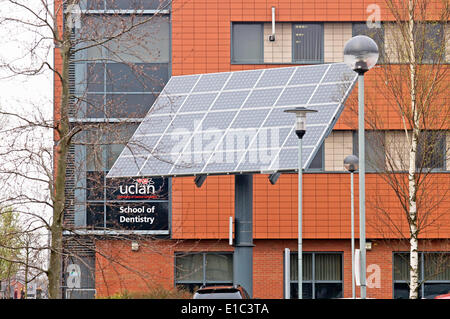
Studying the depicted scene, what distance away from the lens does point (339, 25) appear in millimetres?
34062

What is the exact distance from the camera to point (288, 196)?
3319 cm

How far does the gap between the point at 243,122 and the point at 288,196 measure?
29.6ft

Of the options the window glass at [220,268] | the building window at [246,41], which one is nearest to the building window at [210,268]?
the window glass at [220,268]

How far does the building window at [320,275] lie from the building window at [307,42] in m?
8.16

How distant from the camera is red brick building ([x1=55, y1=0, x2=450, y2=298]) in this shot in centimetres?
3319

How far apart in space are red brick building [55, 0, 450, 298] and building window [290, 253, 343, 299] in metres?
0.04

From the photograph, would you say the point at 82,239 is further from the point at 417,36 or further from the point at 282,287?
the point at 282,287

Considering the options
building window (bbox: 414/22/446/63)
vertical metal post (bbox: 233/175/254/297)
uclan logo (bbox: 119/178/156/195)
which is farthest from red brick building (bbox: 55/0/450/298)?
vertical metal post (bbox: 233/175/254/297)

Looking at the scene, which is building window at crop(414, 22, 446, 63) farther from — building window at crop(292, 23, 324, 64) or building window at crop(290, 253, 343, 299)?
building window at crop(290, 253, 343, 299)

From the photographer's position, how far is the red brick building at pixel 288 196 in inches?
1307

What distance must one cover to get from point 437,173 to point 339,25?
24.0 feet

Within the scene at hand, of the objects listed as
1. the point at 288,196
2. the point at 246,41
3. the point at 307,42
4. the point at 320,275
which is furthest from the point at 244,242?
the point at 307,42

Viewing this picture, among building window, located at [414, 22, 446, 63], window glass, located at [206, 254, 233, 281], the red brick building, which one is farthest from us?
window glass, located at [206, 254, 233, 281]
